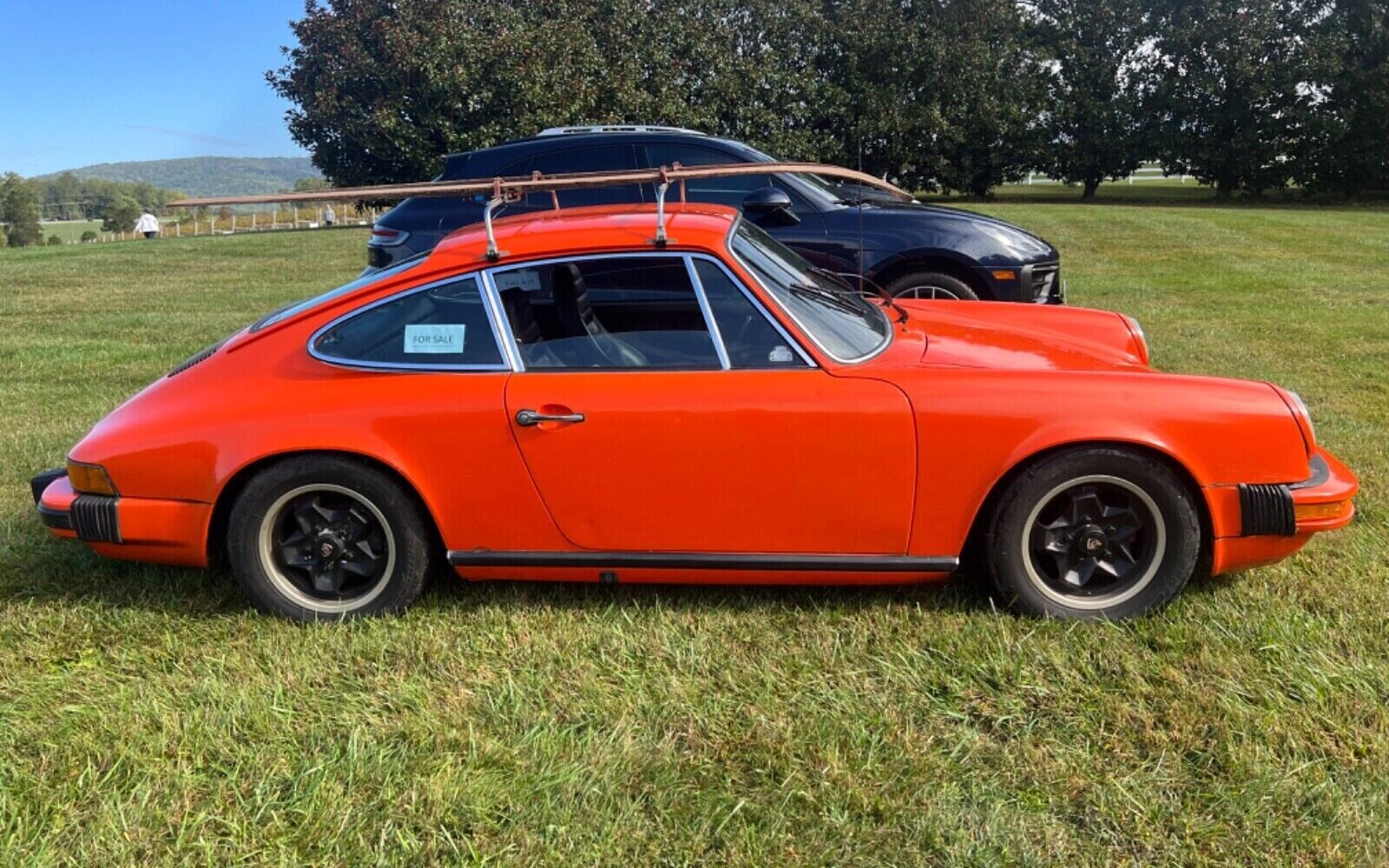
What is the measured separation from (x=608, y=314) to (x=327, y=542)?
1.23 m

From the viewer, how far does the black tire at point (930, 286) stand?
6523 mm

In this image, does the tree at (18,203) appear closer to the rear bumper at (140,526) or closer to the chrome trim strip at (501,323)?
the rear bumper at (140,526)

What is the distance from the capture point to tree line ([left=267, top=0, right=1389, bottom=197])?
82.2 ft

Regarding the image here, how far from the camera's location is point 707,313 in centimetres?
337

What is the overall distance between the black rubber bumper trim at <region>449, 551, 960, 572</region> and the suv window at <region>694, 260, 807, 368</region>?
2.05ft

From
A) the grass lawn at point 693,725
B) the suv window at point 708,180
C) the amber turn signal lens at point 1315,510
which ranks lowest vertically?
the grass lawn at point 693,725

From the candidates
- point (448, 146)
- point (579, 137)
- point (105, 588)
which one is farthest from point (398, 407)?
point (448, 146)

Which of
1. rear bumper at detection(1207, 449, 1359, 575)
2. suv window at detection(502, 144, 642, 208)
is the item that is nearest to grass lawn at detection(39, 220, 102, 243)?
suv window at detection(502, 144, 642, 208)

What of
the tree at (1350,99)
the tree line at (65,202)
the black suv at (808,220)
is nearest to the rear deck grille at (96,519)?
the black suv at (808,220)

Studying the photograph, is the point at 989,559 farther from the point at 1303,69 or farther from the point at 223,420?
the point at 1303,69

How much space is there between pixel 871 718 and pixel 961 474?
83 centimetres

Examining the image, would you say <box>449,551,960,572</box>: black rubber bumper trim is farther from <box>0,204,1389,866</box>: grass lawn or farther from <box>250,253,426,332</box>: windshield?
<box>250,253,426,332</box>: windshield

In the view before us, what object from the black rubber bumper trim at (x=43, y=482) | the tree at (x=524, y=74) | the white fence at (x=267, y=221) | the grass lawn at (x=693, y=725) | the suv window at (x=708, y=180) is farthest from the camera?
the white fence at (x=267, y=221)

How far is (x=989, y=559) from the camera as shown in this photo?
3285 millimetres
